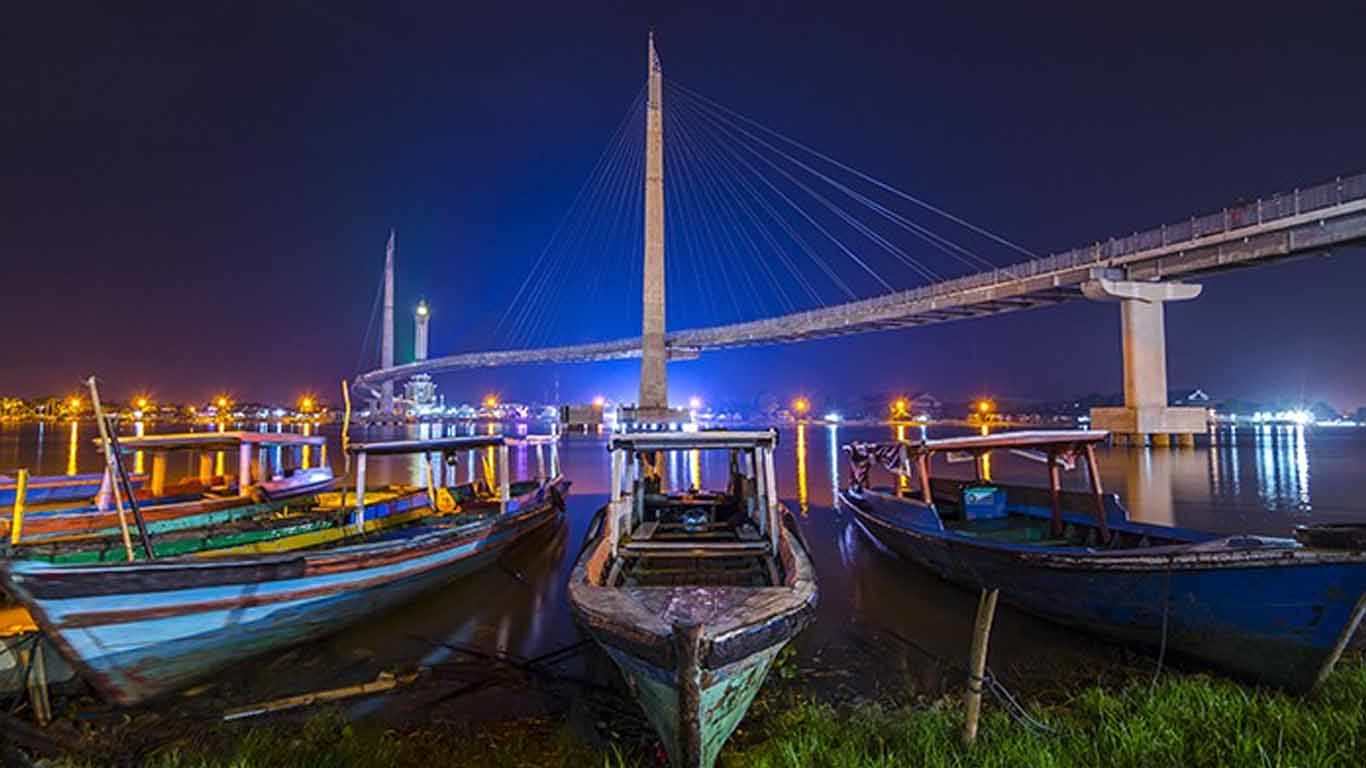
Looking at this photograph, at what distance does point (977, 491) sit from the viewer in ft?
36.2

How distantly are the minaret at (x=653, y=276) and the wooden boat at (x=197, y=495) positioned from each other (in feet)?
104

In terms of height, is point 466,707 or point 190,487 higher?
point 190,487

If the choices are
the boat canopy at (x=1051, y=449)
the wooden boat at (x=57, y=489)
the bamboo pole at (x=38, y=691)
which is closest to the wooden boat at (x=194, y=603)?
the bamboo pole at (x=38, y=691)

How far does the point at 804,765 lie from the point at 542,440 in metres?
13.2

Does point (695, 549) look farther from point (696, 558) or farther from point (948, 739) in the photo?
point (948, 739)

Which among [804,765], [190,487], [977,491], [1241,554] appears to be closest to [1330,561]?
[1241,554]

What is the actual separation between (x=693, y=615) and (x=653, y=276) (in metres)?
43.2

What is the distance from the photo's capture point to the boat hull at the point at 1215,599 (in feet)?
16.3

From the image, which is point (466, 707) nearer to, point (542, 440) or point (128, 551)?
point (128, 551)

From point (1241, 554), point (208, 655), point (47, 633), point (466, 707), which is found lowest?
point (466, 707)

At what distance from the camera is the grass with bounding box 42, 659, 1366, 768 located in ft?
13.3

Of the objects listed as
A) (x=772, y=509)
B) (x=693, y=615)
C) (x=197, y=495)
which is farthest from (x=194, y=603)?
(x=197, y=495)

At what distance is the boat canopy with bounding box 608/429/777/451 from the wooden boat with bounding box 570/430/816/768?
1.6 inches

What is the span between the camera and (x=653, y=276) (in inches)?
1832
